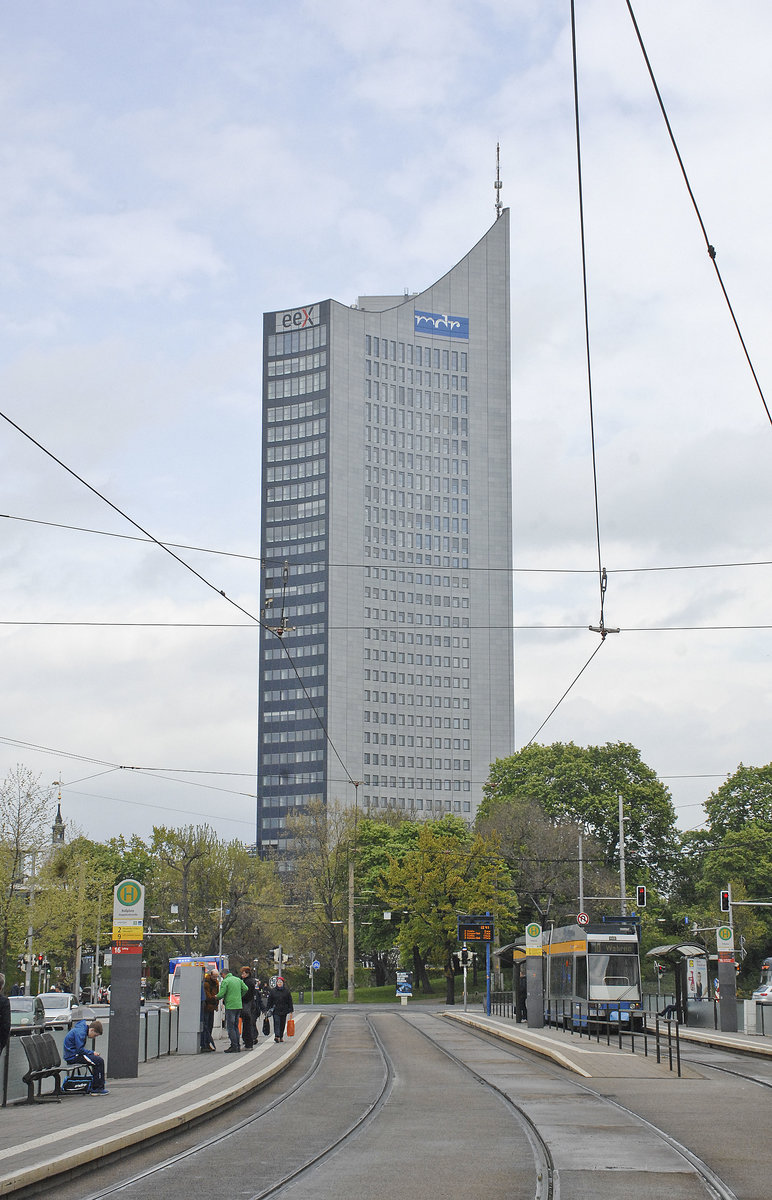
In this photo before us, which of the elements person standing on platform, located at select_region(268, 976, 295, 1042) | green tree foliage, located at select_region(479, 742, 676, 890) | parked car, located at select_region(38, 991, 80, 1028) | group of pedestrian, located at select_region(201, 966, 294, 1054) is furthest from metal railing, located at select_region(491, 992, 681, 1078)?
green tree foliage, located at select_region(479, 742, 676, 890)

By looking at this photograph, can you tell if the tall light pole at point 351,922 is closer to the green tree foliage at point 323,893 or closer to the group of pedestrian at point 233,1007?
the green tree foliage at point 323,893

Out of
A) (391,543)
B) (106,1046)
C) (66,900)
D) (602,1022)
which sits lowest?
(602,1022)

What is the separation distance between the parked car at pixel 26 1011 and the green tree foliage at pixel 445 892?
3588cm

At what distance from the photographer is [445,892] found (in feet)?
233

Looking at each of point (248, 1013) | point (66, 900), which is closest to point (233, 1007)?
point (248, 1013)

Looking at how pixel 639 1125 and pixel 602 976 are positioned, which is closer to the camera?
pixel 639 1125

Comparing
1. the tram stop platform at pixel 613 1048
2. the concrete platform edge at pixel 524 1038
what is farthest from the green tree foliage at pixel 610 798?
the tram stop platform at pixel 613 1048

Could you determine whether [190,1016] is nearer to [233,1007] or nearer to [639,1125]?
[233,1007]

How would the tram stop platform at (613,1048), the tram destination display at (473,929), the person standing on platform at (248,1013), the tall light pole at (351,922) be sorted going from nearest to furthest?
the tram stop platform at (613,1048), the person standing on platform at (248,1013), the tram destination display at (473,929), the tall light pole at (351,922)

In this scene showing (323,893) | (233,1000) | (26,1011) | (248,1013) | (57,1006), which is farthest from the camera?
(323,893)

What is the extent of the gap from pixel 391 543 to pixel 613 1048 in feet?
462

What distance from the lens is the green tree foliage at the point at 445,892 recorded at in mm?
70438

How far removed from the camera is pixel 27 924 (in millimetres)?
53156

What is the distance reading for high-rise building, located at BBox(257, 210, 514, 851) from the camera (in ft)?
544
